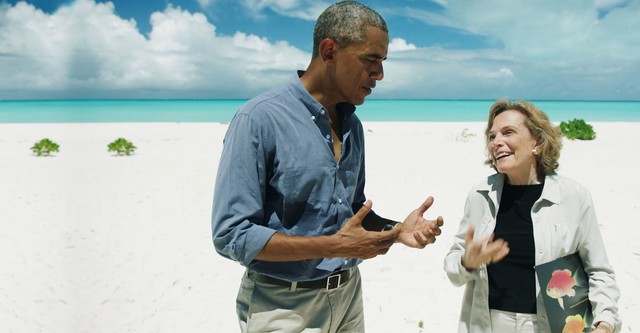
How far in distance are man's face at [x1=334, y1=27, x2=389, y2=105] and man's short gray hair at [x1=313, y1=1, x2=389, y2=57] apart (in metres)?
0.03

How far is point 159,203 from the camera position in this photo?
989 cm

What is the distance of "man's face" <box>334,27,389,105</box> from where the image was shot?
2225 millimetres

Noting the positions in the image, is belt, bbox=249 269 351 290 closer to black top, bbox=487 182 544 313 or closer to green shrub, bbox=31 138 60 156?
black top, bbox=487 182 544 313

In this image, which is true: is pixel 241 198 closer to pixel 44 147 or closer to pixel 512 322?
pixel 512 322

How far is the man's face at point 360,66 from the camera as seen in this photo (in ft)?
7.30

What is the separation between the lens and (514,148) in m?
2.90

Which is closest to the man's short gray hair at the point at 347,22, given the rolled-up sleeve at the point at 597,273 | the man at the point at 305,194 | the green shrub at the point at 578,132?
the man at the point at 305,194

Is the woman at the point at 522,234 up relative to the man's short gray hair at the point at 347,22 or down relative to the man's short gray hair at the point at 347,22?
down

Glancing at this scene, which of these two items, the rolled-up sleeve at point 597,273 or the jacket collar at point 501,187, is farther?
the jacket collar at point 501,187

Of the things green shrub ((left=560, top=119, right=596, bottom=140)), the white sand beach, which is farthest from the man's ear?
green shrub ((left=560, top=119, right=596, bottom=140))

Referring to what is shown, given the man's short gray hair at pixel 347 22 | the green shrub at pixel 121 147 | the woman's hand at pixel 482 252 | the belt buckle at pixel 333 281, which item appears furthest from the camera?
the green shrub at pixel 121 147

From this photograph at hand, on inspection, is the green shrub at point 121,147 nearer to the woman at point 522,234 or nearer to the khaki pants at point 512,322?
the woman at point 522,234

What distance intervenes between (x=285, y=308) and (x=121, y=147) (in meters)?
15.7

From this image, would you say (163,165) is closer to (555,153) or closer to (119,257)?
(119,257)
